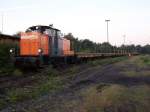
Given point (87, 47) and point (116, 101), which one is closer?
point (116, 101)

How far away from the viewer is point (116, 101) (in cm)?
803

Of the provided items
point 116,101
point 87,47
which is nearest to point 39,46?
point 116,101

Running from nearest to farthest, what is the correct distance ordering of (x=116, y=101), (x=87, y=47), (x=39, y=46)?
(x=116, y=101) → (x=39, y=46) → (x=87, y=47)

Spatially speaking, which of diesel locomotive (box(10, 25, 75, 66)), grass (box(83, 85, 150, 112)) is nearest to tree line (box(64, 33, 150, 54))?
diesel locomotive (box(10, 25, 75, 66))

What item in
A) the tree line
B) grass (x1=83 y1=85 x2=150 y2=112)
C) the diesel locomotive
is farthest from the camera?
the tree line

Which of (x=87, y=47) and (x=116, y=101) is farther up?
(x=87, y=47)

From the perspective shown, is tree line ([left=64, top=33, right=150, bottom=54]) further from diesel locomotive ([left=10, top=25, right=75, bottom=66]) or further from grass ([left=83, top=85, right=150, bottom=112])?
grass ([left=83, top=85, right=150, bottom=112])

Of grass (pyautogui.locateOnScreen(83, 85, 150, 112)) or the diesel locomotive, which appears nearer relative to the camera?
grass (pyautogui.locateOnScreen(83, 85, 150, 112))

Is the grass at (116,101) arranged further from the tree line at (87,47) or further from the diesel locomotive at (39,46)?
the tree line at (87,47)

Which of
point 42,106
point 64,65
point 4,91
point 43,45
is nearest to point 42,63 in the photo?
point 43,45

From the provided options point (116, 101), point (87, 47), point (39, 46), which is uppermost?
point (87, 47)

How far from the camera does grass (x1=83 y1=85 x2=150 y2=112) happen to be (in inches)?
289

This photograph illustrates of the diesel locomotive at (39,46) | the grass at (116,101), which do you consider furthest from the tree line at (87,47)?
the grass at (116,101)

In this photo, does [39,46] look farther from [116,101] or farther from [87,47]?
[87,47]
